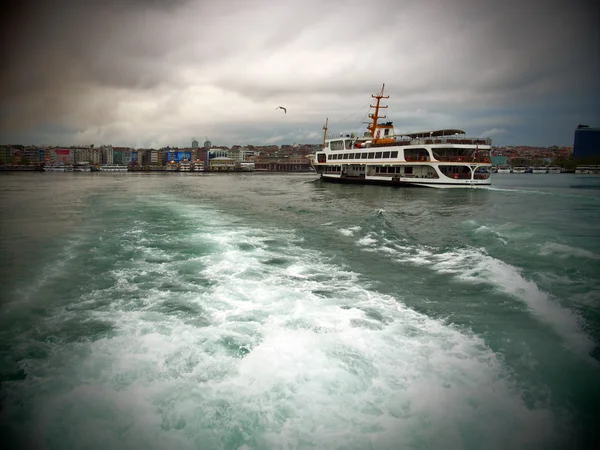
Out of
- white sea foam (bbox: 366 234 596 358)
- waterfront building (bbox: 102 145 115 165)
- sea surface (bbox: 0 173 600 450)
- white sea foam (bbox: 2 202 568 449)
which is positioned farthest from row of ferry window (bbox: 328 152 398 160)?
waterfront building (bbox: 102 145 115 165)

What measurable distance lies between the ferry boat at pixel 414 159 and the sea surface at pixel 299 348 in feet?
77.4

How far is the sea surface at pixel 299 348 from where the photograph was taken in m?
3.17

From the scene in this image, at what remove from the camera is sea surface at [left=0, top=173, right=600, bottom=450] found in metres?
3.17

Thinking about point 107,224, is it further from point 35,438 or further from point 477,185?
point 477,185

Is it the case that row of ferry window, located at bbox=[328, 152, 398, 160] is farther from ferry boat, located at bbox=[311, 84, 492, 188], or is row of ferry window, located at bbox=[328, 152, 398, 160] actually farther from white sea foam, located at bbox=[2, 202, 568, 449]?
white sea foam, located at bbox=[2, 202, 568, 449]

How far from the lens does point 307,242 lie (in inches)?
399

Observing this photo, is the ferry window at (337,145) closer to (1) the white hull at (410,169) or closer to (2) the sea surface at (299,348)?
(1) the white hull at (410,169)

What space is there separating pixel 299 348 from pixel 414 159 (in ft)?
105

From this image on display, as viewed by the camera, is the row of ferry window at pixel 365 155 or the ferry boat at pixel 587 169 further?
the ferry boat at pixel 587 169

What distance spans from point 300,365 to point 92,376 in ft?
7.83

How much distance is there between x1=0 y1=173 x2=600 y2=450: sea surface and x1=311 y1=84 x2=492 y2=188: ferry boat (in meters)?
23.6

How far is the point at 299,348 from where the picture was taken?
435cm

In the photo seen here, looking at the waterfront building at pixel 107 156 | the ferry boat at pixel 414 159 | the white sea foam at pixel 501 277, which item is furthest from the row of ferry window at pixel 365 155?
the waterfront building at pixel 107 156

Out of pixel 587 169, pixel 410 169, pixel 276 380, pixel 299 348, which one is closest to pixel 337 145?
pixel 410 169
